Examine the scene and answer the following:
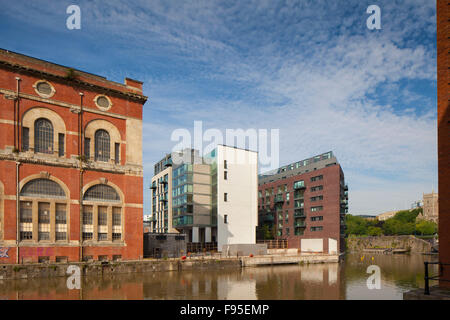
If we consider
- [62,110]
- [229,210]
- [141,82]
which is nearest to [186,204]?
[229,210]

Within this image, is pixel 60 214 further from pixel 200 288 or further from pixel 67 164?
pixel 200 288

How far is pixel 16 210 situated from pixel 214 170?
40140mm

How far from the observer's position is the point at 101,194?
1690 inches

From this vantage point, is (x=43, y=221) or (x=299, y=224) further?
(x=299, y=224)

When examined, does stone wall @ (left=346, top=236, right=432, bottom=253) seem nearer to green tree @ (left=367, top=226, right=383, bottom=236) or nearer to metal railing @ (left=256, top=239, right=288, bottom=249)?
green tree @ (left=367, top=226, right=383, bottom=236)

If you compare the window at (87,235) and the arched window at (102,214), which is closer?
the window at (87,235)

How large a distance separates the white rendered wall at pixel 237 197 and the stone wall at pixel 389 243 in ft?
222

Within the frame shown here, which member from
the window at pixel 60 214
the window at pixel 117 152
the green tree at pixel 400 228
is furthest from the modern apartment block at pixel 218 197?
the green tree at pixel 400 228

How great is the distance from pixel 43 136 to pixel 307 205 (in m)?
62.2

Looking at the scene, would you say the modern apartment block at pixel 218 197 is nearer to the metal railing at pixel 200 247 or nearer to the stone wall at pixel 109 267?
the metal railing at pixel 200 247

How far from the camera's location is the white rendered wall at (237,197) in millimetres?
69375

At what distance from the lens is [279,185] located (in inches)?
3824

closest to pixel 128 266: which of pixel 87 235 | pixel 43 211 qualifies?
pixel 87 235
